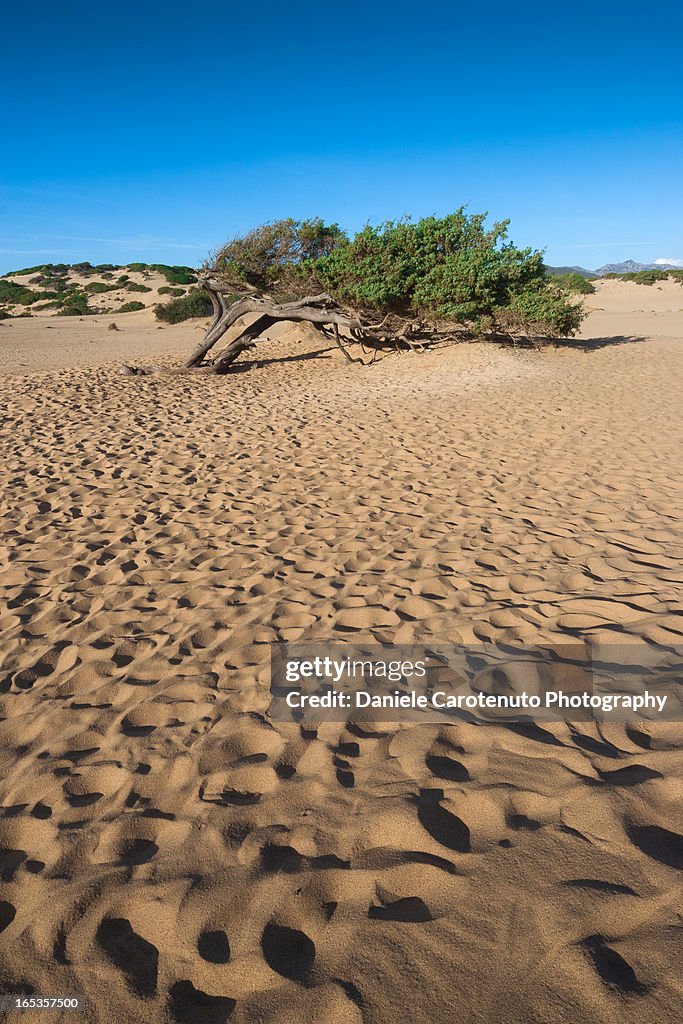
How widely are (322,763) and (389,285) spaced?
14.5m

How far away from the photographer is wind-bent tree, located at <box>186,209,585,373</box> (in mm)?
14930

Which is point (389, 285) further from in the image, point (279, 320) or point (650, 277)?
point (650, 277)

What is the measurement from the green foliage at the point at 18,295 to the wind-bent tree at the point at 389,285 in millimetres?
32373

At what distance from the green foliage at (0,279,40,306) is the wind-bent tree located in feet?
106

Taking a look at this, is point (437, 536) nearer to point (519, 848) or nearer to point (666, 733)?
point (666, 733)

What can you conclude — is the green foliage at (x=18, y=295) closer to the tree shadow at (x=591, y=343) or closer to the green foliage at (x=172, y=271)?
the green foliage at (x=172, y=271)

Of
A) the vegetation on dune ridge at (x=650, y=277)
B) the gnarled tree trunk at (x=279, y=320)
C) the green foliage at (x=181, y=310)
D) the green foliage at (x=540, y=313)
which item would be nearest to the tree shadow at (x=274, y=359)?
the gnarled tree trunk at (x=279, y=320)

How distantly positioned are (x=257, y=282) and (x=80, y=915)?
17.0m

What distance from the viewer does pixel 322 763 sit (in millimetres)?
2438

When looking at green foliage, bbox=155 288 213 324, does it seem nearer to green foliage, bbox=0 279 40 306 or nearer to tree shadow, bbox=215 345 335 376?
green foliage, bbox=0 279 40 306

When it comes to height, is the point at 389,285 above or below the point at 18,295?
below

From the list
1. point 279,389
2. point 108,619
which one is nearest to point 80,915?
point 108,619

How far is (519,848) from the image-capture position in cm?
192

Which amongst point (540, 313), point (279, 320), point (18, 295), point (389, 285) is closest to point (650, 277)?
point (540, 313)
